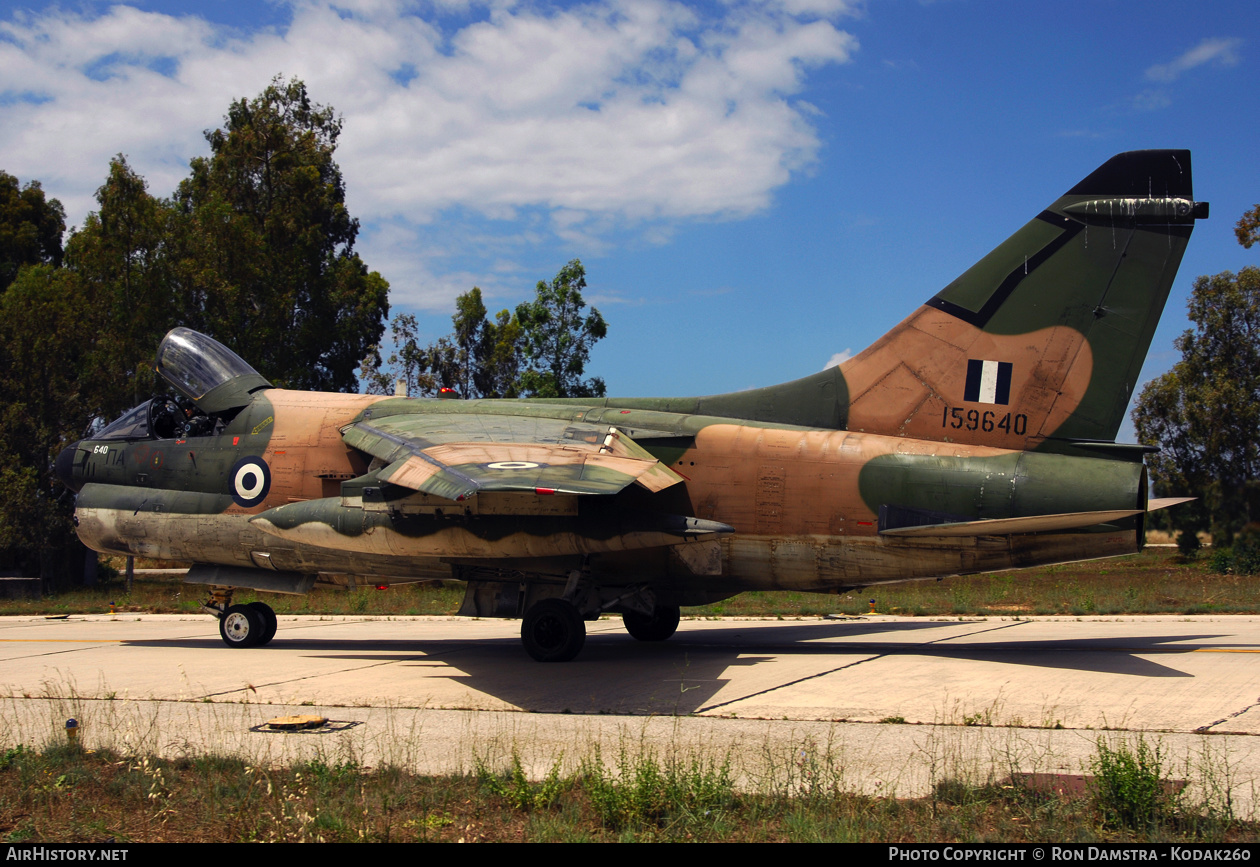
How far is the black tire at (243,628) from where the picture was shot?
47.8ft

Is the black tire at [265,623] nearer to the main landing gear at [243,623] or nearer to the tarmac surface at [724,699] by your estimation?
the main landing gear at [243,623]

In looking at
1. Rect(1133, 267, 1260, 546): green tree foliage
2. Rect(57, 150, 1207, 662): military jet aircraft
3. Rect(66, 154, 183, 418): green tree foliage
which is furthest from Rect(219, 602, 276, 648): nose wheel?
Rect(1133, 267, 1260, 546): green tree foliage

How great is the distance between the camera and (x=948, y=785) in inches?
229

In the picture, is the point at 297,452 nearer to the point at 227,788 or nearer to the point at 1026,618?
the point at 227,788

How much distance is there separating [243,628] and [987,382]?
1199cm

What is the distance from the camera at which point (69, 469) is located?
15.2 m

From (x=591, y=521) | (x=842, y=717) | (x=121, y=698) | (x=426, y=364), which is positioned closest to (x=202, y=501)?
(x=121, y=698)

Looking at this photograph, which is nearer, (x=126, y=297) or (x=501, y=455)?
(x=501, y=455)

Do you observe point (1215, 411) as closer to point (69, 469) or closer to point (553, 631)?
point (553, 631)

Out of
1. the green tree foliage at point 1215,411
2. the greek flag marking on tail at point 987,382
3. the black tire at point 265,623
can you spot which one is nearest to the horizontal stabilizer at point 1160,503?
the greek flag marking on tail at point 987,382

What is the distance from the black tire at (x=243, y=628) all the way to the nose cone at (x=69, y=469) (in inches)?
139

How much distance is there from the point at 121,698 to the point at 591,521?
225 inches

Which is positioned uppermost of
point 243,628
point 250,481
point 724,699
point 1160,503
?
point 1160,503

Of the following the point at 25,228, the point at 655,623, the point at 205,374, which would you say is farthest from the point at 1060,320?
the point at 25,228
